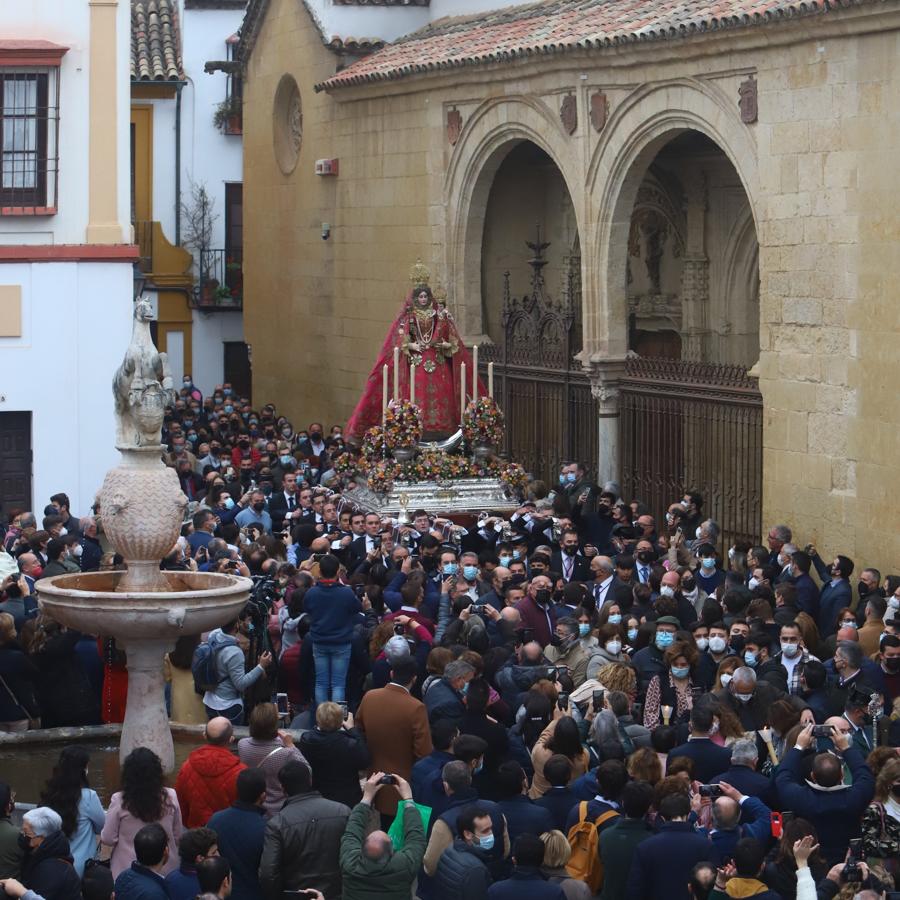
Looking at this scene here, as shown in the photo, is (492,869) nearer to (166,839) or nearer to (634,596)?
(166,839)

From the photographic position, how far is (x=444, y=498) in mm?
19641

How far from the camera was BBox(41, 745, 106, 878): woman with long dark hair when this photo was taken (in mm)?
9664

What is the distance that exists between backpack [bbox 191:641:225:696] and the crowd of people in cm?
2

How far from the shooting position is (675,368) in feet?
67.8

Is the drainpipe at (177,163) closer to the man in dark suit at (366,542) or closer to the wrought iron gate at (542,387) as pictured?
the wrought iron gate at (542,387)

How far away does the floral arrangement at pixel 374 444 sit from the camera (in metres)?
19.8

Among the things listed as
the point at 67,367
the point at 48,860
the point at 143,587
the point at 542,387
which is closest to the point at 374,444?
the point at 542,387

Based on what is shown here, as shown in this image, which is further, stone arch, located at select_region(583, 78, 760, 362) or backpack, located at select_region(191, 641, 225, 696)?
stone arch, located at select_region(583, 78, 760, 362)

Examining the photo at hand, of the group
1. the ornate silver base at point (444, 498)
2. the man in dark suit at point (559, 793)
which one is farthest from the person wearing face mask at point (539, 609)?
the ornate silver base at point (444, 498)

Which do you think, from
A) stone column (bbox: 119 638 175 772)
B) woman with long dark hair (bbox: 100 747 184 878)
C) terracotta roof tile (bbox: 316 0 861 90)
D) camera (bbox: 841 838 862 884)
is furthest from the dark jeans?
terracotta roof tile (bbox: 316 0 861 90)

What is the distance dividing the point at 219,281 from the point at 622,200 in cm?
1644

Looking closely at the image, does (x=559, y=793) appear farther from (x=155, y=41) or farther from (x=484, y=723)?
(x=155, y=41)

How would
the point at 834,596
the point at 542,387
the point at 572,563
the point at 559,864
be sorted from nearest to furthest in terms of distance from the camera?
the point at 559,864, the point at 834,596, the point at 572,563, the point at 542,387

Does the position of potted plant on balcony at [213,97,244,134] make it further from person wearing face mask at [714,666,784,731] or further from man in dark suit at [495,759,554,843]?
man in dark suit at [495,759,554,843]
